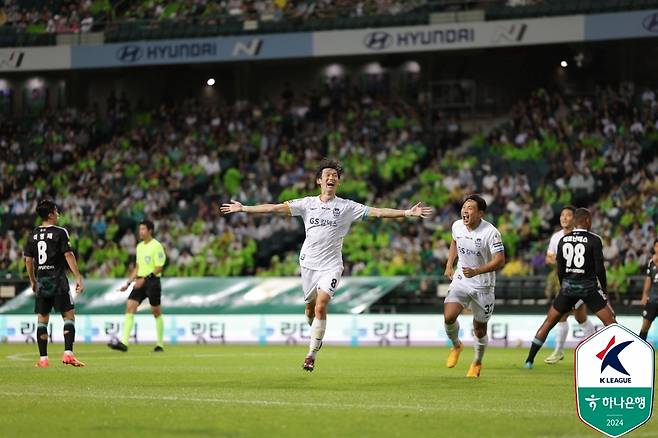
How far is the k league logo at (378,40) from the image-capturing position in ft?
134

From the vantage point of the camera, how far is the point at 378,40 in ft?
135

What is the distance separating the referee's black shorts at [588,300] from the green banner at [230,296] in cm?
1233

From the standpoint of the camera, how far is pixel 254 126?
146 ft

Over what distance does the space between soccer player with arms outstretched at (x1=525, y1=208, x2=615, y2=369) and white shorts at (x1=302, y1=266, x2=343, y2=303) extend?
3565mm

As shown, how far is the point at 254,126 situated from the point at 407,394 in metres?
31.5

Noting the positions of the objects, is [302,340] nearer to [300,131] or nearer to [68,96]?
[300,131]

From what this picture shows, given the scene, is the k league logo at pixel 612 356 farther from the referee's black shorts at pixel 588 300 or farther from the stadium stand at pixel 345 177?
the stadium stand at pixel 345 177

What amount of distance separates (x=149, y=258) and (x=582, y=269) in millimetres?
9079

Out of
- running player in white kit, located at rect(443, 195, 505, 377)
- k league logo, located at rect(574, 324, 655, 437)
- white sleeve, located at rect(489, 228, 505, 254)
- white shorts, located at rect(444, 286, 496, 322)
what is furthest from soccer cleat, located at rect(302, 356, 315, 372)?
k league logo, located at rect(574, 324, 655, 437)

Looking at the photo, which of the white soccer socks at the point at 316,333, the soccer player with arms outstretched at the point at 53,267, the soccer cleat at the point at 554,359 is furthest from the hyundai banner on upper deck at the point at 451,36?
the white soccer socks at the point at 316,333

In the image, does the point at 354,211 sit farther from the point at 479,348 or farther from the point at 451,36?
the point at 451,36

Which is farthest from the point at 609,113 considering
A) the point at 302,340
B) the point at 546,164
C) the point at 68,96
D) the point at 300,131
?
the point at 68,96

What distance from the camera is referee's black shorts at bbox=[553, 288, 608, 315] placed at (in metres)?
17.9

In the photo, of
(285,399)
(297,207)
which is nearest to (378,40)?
(297,207)
